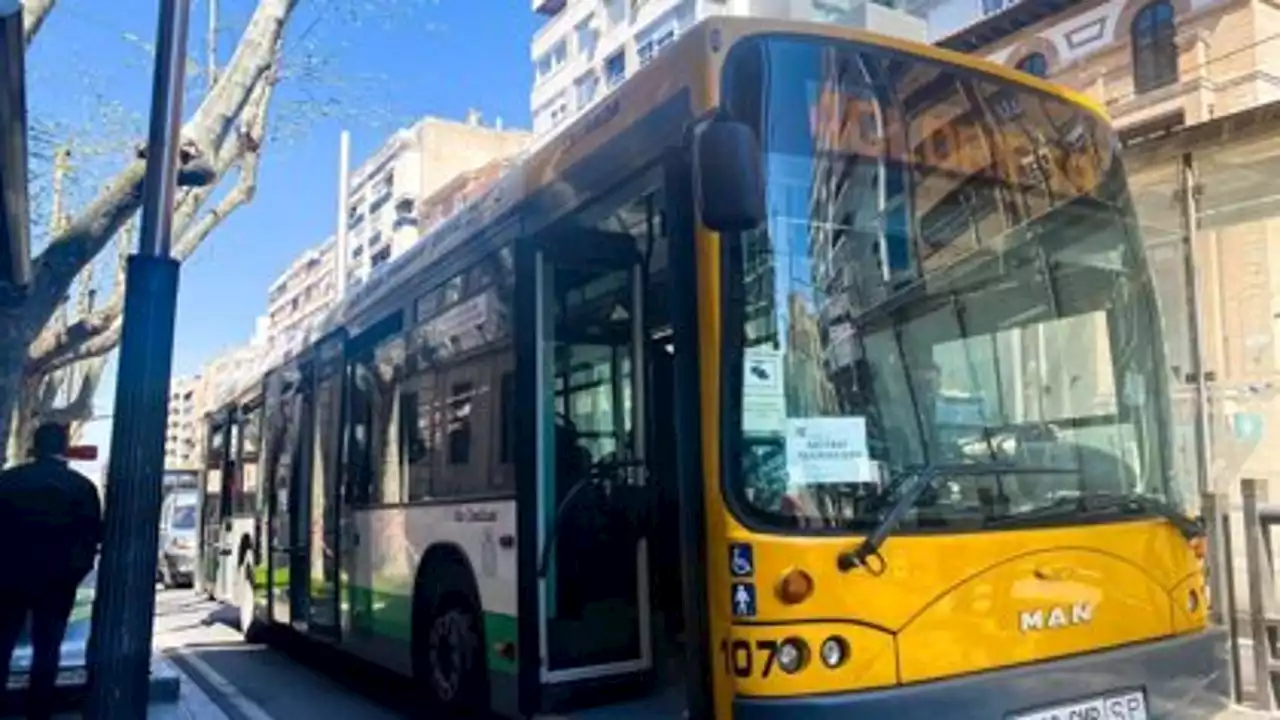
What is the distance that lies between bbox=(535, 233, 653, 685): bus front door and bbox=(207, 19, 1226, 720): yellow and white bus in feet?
0.05

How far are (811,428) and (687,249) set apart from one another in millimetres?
807

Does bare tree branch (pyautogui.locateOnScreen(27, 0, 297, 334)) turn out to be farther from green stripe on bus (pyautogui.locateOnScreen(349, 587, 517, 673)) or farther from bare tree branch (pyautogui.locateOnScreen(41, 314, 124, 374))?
bare tree branch (pyautogui.locateOnScreen(41, 314, 124, 374))

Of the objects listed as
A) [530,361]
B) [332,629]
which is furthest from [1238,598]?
[332,629]

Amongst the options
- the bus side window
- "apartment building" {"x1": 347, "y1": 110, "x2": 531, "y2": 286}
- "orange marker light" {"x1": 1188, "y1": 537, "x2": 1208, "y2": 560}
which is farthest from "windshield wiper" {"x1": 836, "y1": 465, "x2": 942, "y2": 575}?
"apartment building" {"x1": 347, "y1": 110, "x2": 531, "y2": 286}

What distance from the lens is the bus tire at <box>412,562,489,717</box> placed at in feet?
20.2

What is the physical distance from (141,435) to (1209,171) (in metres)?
7.26

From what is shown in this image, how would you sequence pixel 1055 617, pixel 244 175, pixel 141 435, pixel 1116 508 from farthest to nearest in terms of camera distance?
pixel 244 175
pixel 1116 508
pixel 141 435
pixel 1055 617

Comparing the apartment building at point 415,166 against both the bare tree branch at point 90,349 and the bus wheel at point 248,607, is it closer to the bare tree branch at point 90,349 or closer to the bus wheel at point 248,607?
the bare tree branch at point 90,349

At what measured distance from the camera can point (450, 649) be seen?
6.54 meters

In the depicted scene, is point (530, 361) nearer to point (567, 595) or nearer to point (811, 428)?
point (567, 595)

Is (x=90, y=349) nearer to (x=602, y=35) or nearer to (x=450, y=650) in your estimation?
(x=450, y=650)

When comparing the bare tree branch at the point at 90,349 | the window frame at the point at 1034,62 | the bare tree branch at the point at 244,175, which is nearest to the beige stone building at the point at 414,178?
the window frame at the point at 1034,62

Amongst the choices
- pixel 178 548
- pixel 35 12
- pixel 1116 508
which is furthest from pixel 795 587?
pixel 178 548

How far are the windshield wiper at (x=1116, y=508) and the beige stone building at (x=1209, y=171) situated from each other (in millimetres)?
416
